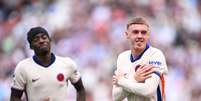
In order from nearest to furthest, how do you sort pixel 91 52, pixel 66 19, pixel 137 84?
pixel 137 84 < pixel 91 52 < pixel 66 19

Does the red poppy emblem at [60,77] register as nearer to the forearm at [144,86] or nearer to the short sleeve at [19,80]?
the short sleeve at [19,80]

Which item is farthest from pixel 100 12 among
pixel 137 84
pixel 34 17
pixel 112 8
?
pixel 137 84

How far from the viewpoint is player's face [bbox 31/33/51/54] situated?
403 inches

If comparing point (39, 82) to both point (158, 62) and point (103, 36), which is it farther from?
point (103, 36)

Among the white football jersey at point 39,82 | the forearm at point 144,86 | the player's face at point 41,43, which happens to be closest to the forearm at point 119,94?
the forearm at point 144,86

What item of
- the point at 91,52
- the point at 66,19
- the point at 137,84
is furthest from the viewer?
the point at 66,19

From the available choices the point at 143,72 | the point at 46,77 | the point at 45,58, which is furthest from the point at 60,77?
the point at 143,72

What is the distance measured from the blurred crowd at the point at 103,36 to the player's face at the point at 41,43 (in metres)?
6.17

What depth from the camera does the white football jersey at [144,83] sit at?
9.73 m

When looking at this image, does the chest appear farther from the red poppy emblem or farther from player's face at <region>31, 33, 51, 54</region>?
player's face at <region>31, 33, 51, 54</region>

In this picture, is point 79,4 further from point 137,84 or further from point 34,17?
point 137,84

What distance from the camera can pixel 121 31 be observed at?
59.3 feet

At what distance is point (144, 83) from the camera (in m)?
9.76

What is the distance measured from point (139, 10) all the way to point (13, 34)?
2.61 meters
